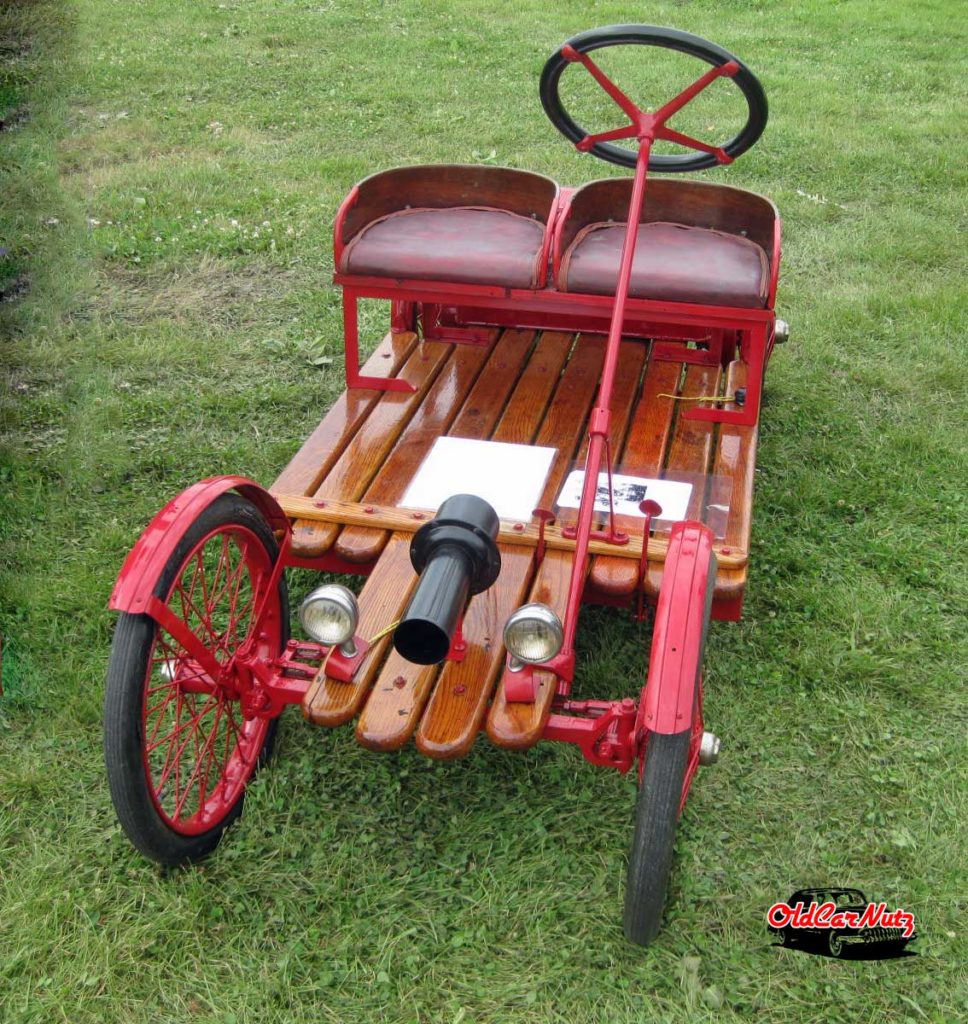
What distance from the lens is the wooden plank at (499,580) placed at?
8.55 feet

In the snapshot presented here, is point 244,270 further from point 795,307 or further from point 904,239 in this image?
point 904,239

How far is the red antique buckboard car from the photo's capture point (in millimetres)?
2445

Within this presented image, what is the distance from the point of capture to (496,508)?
10.9 feet

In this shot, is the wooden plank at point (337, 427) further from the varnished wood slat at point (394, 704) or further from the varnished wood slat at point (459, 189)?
the varnished wood slat at point (394, 704)

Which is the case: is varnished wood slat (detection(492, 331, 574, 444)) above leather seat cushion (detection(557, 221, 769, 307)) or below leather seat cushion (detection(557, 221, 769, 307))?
below

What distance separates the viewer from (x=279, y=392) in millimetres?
4727

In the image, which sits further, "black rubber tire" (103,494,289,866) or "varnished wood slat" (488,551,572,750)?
"varnished wood slat" (488,551,572,750)

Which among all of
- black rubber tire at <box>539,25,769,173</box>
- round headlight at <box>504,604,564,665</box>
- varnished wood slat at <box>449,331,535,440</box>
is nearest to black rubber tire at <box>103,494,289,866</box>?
round headlight at <box>504,604,564,665</box>

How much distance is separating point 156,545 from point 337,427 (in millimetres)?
1353

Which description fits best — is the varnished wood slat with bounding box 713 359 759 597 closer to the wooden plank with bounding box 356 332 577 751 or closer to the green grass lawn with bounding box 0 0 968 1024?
the green grass lawn with bounding box 0 0 968 1024

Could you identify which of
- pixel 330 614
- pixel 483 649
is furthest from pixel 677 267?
pixel 330 614

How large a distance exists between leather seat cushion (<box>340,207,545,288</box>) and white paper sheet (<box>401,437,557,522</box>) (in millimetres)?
562

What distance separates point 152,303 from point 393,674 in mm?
3399

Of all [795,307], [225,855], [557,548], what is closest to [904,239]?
[795,307]
